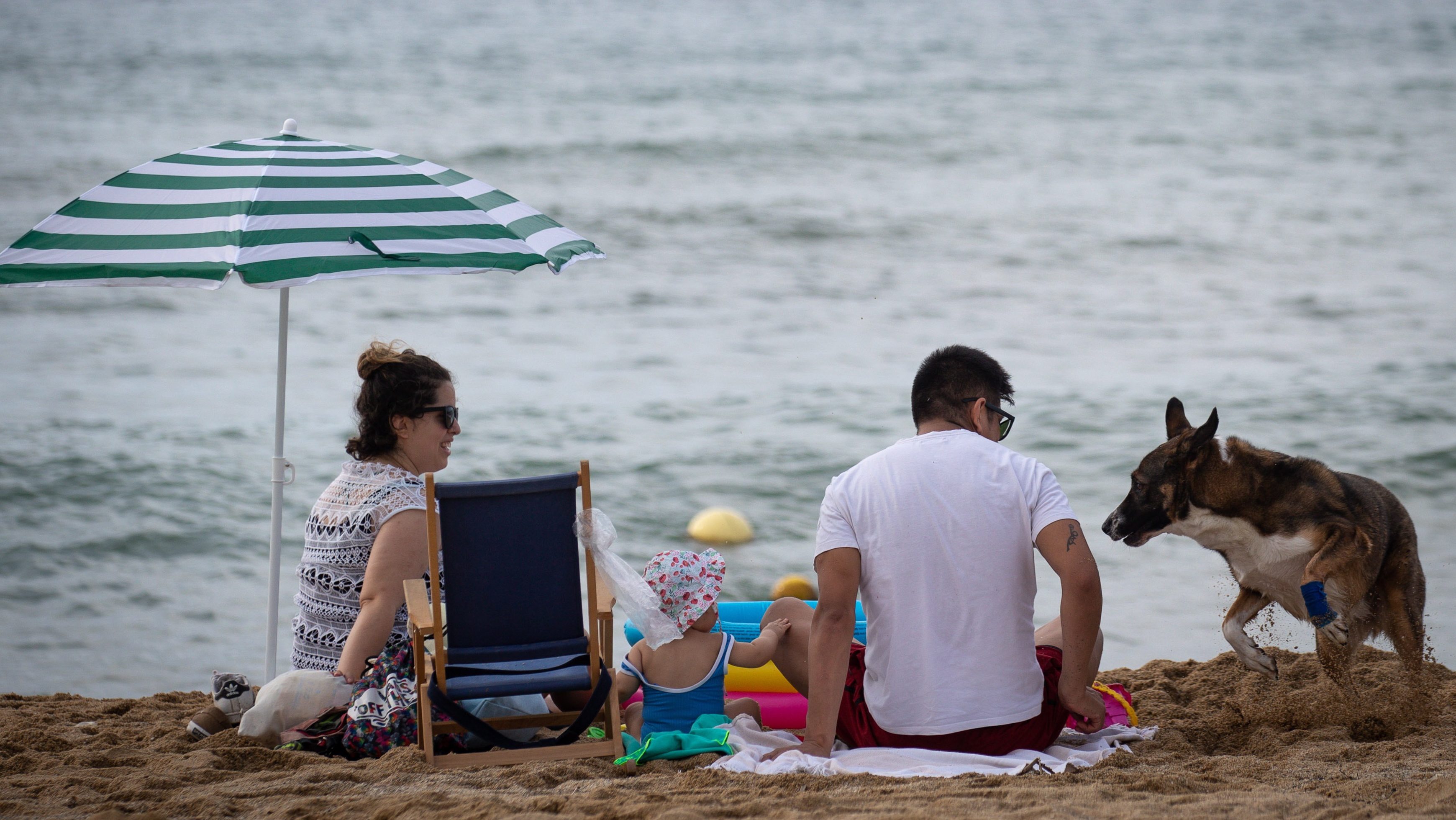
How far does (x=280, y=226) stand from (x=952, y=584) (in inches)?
95.5

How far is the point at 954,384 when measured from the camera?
3641 mm

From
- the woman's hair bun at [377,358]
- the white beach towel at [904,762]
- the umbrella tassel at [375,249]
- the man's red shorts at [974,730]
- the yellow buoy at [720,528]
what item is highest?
the umbrella tassel at [375,249]

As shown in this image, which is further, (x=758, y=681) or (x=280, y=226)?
(x=758, y=681)

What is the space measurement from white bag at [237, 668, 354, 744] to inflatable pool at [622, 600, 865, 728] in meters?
1.02

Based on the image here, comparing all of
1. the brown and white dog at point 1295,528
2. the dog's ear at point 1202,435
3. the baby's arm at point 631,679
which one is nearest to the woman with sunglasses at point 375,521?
the baby's arm at point 631,679

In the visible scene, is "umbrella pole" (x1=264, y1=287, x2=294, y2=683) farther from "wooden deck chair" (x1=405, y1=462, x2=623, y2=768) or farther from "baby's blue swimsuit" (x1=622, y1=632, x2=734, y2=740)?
"baby's blue swimsuit" (x1=622, y1=632, x2=734, y2=740)

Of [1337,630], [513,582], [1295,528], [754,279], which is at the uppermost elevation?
[754,279]

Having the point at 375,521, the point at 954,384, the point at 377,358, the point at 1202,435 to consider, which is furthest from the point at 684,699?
the point at 1202,435

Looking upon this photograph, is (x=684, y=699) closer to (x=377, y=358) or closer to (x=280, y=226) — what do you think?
(x=377, y=358)

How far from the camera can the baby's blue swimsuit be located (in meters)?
3.86

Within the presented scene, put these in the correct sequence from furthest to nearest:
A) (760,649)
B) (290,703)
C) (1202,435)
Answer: (1202,435) < (760,649) < (290,703)

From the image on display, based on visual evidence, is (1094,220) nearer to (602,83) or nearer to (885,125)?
(885,125)

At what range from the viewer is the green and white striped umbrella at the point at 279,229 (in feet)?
12.5

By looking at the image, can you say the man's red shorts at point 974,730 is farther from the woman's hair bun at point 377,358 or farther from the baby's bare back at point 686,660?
the woman's hair bun at point 377,358
